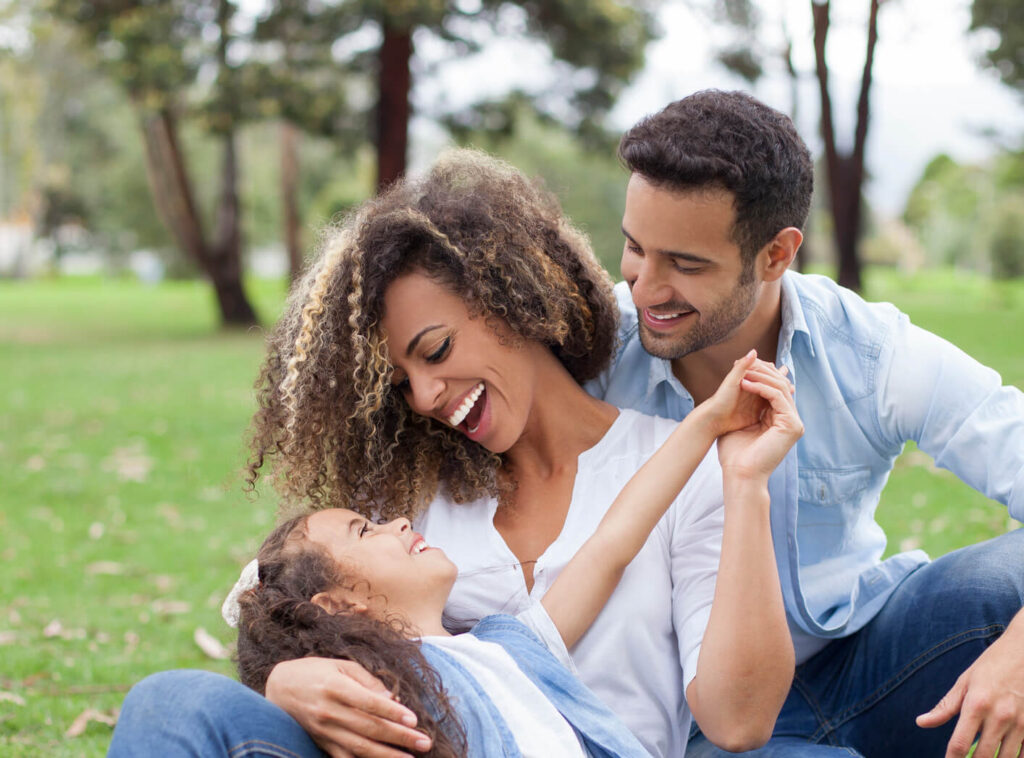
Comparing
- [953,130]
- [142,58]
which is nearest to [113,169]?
[142,58]

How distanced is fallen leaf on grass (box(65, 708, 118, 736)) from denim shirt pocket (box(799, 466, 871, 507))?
104 inches

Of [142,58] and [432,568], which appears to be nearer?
[432,568]

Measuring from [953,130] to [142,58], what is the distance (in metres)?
14.5

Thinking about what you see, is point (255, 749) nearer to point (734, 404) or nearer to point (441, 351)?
point (441, 351)

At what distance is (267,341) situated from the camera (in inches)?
114

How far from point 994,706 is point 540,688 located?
3.01 feet

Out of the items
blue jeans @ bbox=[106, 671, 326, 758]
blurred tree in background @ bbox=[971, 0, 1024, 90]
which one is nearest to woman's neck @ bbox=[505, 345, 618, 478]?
blue jeans @ bbox=[106, 671, 326, 758]

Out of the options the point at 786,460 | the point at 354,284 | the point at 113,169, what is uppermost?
the point at 354,284

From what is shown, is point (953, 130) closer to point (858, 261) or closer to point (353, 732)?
point (858, 261)

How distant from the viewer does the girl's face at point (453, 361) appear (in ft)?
8.45

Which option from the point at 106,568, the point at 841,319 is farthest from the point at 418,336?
the point at 106,568

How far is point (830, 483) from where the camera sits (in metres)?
2.75

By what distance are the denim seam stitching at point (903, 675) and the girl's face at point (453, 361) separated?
3.58 feet

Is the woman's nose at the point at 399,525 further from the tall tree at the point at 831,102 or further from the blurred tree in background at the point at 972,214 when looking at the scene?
the blurred tree in background at the point at 972,214
